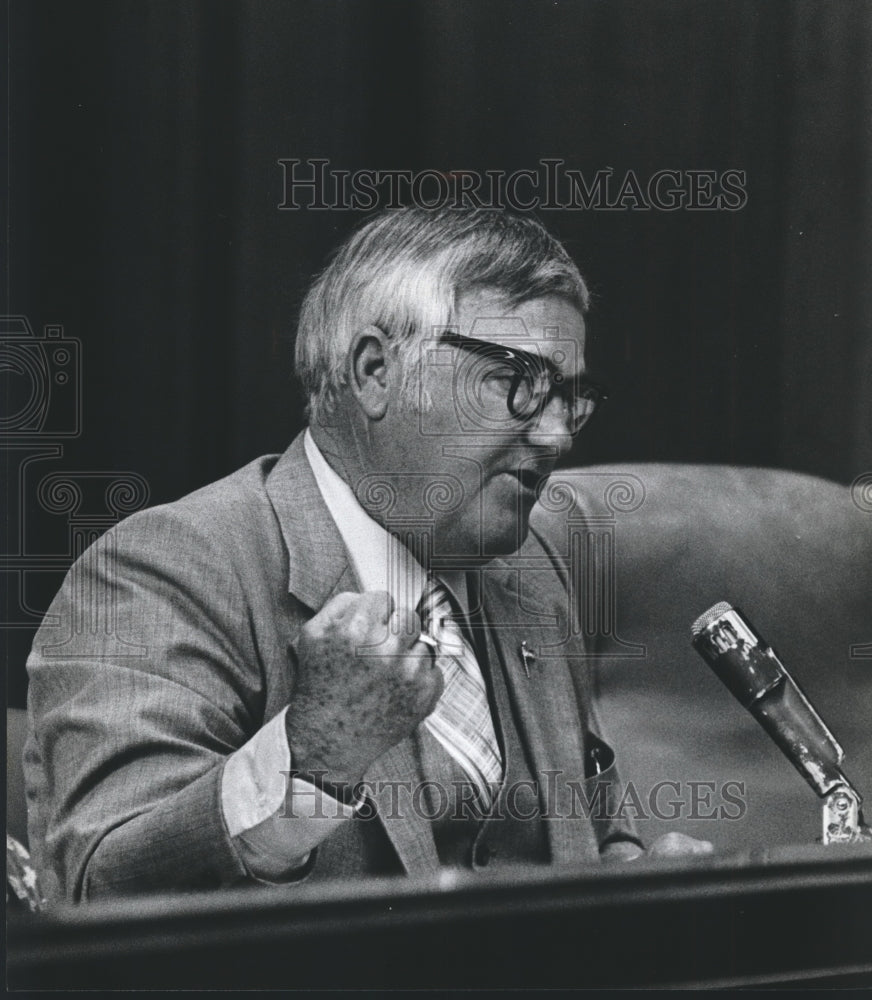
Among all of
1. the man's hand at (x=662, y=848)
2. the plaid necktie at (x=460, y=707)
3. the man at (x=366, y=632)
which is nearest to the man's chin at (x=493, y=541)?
the man at (x=366, y=632)

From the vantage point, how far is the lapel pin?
14.5 ft

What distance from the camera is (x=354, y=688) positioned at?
4207 millimetres

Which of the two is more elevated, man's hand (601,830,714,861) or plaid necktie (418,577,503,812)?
plaid necktie (418,577,503,812)

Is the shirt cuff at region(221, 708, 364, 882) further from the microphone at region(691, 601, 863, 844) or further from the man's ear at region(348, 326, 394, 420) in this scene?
the microphone at region(691, 601, 863, 844)

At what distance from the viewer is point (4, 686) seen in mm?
4410

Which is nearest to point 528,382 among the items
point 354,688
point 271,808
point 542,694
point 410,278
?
point 410,278

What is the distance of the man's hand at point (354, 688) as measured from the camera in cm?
418

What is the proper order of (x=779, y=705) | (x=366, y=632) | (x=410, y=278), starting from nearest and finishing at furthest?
(x=366, y=632) < (x=410, y=278) < (x=779, y=705)

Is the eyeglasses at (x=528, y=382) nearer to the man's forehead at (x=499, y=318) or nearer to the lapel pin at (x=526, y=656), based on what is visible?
the man's forehead at (x=499, y=318)

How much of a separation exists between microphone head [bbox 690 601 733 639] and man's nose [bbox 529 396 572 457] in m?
0.65

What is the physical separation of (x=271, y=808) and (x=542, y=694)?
0.86 metres

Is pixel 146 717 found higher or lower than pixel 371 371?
lower

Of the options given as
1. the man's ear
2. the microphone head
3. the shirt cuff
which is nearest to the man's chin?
the man's ear

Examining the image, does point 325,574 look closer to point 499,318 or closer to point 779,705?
point 499,318
